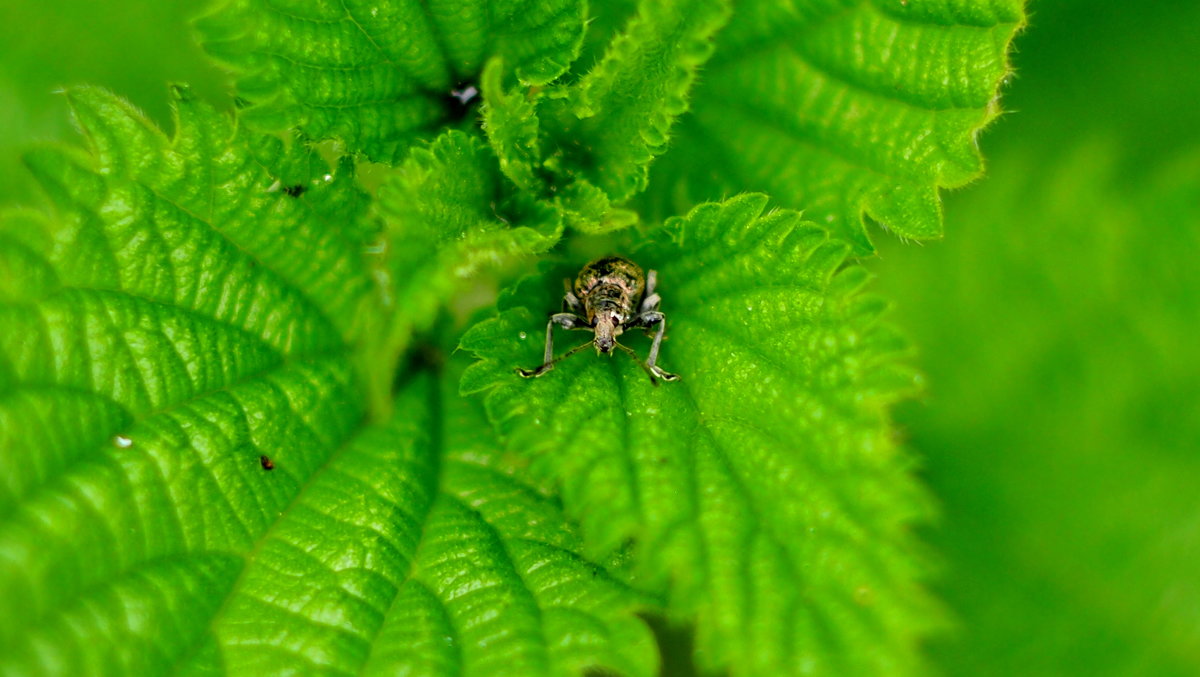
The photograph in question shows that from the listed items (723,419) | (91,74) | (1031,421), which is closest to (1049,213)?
(1031,421)

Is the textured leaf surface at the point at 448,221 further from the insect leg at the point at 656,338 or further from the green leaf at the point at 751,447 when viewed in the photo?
the insect leg at the point at 656,338

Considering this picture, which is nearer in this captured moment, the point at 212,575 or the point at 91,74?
the point at 212,575

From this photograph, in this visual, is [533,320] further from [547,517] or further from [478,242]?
[547,517]

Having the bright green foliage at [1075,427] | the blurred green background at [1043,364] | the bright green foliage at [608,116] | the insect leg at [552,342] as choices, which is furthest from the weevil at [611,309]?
the bright green foliage at [1075,427]

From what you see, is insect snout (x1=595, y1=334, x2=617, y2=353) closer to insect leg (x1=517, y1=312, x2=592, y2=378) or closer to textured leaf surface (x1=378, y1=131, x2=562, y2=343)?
insect leg (x1=517, y1=312, x2=592, y2=378)

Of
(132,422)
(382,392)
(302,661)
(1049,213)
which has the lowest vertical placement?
(302,661)

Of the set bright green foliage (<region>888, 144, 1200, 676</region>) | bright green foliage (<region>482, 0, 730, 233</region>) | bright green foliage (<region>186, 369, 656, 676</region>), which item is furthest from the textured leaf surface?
bright green foliage (<region>888, 144, 1200, 676</region>)

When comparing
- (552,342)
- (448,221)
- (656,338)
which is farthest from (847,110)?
(448,221)
